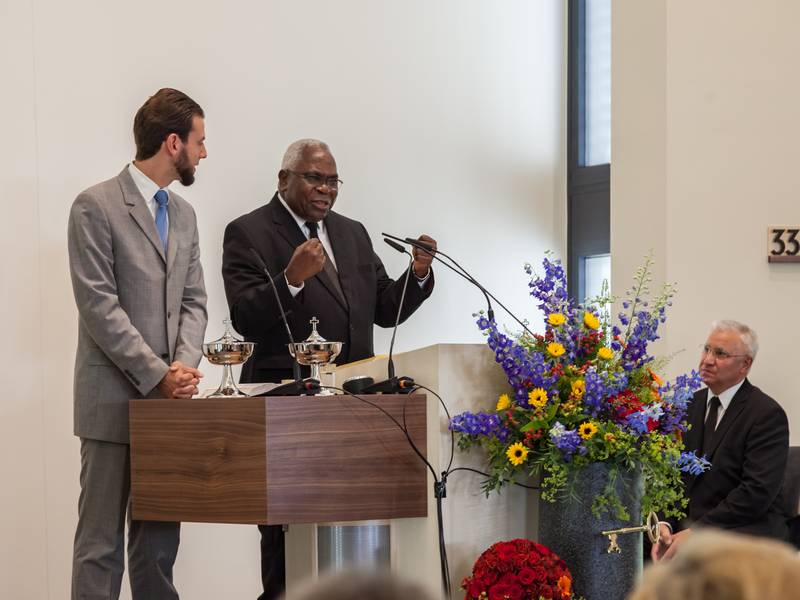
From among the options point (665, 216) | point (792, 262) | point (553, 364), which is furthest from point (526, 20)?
point (553, 364)

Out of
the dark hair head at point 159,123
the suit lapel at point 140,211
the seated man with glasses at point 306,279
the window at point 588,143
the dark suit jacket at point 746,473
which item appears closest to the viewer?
the suit lapel at point 140,211

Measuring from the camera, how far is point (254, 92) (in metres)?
5.13

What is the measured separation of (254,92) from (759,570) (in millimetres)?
4675

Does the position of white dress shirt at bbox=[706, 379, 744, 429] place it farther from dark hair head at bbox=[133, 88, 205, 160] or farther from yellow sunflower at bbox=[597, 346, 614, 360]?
dark hair head at bbox=[133, 88, 205, 160]

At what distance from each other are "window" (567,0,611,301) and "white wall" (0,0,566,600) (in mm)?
99

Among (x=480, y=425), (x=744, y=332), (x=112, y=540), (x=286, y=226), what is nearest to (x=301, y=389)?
(x=480, y=425)

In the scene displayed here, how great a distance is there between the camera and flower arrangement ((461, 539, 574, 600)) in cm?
231

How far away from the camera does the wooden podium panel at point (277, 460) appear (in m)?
2.35

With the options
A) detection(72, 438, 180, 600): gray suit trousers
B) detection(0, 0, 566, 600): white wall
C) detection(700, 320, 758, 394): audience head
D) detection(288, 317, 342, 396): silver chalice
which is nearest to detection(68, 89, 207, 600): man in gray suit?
detection(72, 438, 180, 600): gray suit trousers

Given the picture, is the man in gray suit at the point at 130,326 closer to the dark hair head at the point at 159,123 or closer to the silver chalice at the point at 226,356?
the dark hair head at the point at 159,123

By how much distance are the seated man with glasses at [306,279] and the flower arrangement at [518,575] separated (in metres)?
1.18

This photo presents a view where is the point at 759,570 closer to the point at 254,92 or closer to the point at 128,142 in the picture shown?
the point at 128,142

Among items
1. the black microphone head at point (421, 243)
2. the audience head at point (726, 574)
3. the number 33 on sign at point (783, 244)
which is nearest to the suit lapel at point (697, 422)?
the number 33 on sign at point (783, 244)

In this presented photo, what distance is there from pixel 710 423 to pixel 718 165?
131cm
